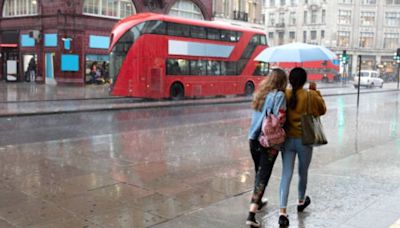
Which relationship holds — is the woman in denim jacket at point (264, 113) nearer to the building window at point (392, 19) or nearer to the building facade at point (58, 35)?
the building facade at point (58, 35)

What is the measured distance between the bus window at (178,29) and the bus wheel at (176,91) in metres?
2.58

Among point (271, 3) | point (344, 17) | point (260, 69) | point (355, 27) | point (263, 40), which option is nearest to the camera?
point (263, 40)

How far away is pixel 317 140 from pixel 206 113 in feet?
43.5

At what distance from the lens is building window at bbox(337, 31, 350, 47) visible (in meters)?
87.4

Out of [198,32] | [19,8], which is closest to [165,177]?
[198,32]

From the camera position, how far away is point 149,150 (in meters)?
9.73

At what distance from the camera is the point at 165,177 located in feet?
24.1

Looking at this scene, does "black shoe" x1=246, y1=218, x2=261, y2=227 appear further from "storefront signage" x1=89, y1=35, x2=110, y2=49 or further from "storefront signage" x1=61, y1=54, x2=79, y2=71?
"storefront signage" x1=89, y1=35, x2=110, y2=49

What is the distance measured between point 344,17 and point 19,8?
67.3m

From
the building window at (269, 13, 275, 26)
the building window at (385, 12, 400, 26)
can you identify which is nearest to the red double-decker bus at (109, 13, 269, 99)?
the building window at (385, 12, 400, 26)

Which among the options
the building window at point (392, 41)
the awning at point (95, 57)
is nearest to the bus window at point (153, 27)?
the awning at point (95, 57)

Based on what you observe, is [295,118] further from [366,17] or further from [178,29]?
[366,17]

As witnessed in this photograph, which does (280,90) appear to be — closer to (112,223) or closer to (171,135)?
(112,223)

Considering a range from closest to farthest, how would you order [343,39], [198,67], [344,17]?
[198,67], [343,39], [344,17]
